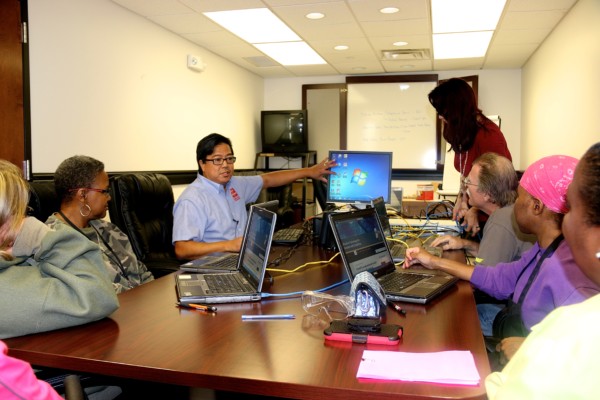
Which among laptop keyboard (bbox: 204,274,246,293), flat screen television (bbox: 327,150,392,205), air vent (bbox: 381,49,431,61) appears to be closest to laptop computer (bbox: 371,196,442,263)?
flat screen television (bbox: 327,150,392,205)

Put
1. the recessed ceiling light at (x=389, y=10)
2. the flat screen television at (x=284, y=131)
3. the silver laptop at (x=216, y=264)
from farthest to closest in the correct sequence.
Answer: the flat screen television at (x=284, y=131) < the recessed ceiling light at (x=389, y=10) < the silver laptop at (x=216, y=264)

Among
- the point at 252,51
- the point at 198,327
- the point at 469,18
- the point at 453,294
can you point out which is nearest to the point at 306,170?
the point at 453,294

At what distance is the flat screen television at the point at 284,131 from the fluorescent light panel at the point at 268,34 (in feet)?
3.13

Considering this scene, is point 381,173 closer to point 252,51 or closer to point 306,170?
point 306,170

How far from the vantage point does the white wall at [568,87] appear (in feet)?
12.8

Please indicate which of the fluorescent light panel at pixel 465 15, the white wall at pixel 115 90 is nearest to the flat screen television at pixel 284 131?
the white wall at pixel 115 90

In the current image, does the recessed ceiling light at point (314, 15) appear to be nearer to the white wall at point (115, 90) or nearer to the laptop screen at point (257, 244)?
the white wall at point (115, 90)

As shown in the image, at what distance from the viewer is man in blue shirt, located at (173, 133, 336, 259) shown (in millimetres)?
2721

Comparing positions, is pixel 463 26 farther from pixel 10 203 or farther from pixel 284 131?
pixel 10 203

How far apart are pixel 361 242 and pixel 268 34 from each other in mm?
4079

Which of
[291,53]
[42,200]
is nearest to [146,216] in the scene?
[42,200]

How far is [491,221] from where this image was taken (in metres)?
2.18

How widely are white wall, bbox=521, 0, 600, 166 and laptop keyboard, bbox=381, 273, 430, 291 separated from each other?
2681mm

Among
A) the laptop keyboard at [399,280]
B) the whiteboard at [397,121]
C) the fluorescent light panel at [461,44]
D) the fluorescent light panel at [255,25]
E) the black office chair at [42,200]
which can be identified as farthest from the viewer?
the whiteboard at [397,121]
